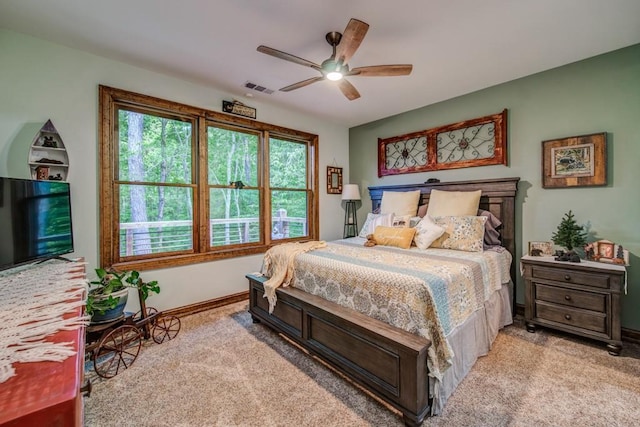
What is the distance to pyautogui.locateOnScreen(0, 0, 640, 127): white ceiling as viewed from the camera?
1.96 metres

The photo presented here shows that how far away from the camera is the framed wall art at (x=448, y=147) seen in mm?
3254

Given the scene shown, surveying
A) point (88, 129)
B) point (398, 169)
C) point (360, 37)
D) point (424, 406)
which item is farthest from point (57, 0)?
point (398, 169)

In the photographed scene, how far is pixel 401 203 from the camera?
3.84 m

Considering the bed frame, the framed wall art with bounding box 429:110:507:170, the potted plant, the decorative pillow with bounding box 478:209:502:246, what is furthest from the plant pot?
the framed wall art with bounding box 429:110:507:170

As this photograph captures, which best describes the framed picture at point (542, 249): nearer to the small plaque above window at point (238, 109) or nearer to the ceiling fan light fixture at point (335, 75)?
the ceiling fan light fixture at point (335, 75)

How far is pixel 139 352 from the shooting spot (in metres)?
2.33

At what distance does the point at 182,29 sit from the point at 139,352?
2710 millimetres

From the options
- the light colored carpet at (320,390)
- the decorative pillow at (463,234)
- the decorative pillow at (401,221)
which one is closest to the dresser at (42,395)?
the light colored carpet at (320,390)

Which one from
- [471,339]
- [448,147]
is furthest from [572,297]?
[448,147]

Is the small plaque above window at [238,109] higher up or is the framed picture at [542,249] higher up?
the small plaque above window at [238,109]

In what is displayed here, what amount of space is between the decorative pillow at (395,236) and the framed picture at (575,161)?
60.1 inches

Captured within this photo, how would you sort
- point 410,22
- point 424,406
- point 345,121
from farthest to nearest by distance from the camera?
point 345,121, point 410,22, point 424,406

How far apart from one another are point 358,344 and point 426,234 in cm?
157

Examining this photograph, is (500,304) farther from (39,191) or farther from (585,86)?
(39,191)
